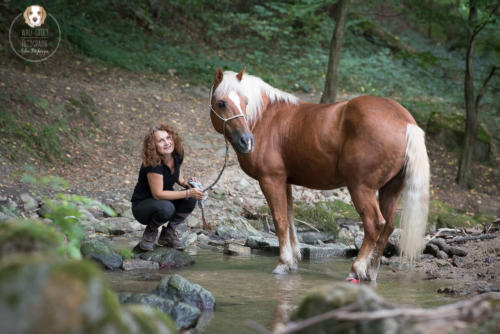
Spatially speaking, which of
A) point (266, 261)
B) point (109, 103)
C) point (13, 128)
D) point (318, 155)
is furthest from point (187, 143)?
point (318, 155)

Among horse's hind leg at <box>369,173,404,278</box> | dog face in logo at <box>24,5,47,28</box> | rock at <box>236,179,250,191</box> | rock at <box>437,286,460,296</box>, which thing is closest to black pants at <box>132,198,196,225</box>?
horse's hind leg at <box>369,173,404,278</box>

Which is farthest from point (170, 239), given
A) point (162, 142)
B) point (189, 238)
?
point (162, 142)

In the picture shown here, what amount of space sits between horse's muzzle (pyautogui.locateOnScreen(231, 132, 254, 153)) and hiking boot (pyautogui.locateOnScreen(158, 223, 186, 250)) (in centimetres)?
129

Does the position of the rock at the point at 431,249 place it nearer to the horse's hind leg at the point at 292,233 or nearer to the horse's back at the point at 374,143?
the horse's hind leg at the point at 292,233

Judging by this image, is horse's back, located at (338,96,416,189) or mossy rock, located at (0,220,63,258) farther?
horse's back, located at (338,96,416,189)

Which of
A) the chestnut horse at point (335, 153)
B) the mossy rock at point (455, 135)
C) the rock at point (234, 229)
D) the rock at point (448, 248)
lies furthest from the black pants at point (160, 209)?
the mossy rock at point (455, 135)

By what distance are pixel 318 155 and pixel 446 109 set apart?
11.4 meters

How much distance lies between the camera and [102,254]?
4.95 m

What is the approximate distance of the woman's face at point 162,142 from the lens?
5.11 m

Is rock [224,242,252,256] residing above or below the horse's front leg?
below

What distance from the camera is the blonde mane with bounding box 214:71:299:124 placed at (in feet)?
17.1

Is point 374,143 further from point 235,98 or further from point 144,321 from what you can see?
point 144,321

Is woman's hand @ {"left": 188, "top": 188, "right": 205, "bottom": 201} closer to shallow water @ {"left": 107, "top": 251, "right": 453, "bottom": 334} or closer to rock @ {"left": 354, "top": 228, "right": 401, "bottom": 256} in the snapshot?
shallow water @ {"left": 107, "top": 251, "right": 453, "bottom": 334}

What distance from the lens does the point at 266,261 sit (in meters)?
5.87
